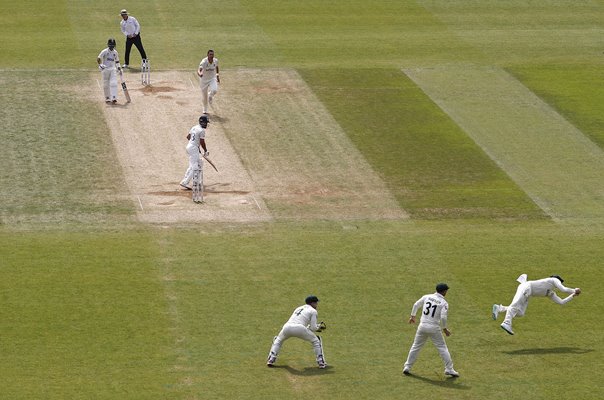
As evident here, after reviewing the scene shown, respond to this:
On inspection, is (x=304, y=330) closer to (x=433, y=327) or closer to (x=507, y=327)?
(x=433, y=327)

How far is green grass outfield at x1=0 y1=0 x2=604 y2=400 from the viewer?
29.3 meters

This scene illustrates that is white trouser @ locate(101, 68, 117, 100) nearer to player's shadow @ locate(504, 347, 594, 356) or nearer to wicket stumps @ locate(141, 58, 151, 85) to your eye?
wicket stumps @ locate(141, 58, 151, 85)

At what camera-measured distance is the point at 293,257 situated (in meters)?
36.3

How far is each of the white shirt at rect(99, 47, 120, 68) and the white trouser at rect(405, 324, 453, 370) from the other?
22.2 m

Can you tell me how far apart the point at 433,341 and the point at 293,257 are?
795 cm

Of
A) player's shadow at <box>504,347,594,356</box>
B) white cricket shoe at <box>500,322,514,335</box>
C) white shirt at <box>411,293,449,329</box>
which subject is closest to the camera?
white shirt at <box>411,293,449,329</box>

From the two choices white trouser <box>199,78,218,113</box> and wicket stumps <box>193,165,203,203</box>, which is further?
white trouser <box>199,78,218,113</box>

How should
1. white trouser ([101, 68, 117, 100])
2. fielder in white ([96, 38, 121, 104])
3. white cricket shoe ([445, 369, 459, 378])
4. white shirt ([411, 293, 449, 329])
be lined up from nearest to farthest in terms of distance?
white shirt ([411, 293, 449, 329])
white cricket shoe ([445, 369, 459, 378])
fielder in white ([96, 38, 121, 104])
white trouser ([101, 68, 117, 100])

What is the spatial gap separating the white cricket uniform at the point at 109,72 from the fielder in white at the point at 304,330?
2081cm

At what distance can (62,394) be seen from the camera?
27.8 m

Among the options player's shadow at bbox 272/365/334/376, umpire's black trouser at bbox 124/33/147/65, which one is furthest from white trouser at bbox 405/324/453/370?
umpire's black trouser at bbox 124/33/147/65

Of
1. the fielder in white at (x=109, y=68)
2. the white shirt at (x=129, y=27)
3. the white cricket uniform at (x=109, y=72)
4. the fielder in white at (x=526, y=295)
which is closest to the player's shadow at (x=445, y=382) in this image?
the fielder in white at (x=526, y=295)

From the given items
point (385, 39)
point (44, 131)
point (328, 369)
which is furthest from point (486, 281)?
point (385, 39)

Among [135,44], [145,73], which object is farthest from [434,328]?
[135,44]
